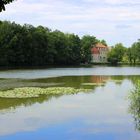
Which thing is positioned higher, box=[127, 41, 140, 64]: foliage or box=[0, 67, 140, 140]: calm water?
box=[127, 41, 140, 64]: foliage

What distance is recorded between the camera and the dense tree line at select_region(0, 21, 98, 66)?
99812mm

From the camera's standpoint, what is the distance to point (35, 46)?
110250 millimetres

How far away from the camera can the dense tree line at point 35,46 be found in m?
99.8

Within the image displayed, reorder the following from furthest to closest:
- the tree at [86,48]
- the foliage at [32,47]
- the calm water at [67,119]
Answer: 1. the tree at [86,48]
2. the foliage at [32,47]
3. the calm water at [67,119]

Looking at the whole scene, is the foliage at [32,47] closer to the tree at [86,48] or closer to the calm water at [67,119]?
the tree at [86,48]

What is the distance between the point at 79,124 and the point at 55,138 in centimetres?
315

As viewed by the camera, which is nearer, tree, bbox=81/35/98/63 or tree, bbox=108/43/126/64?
tree, bbox=81/35/98/63

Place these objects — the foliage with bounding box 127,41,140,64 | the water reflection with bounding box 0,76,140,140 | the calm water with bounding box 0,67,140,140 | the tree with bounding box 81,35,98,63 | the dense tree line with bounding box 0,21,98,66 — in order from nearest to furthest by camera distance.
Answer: the calm water with bounding box 0,67,140,140, the water reflection with bounding box 0,76,140,140, the dense tree line with bounding box 0,21,98,66, the tree with bounding box 81,35,98,63, the foliage with bounding box 127,41,140,64

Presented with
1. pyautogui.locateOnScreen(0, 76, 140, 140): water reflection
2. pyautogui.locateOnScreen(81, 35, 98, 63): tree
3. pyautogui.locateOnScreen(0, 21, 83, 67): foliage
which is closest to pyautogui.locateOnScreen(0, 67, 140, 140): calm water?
pyautogui.locateOnScreen(0, 76, 140, 140): water reflection

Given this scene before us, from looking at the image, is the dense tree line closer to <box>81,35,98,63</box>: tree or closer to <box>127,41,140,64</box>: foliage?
<box>81,35,98,63</box>: tree

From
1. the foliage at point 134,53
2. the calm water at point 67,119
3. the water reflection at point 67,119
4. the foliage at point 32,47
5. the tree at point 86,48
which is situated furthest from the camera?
the foliage at point 134,53

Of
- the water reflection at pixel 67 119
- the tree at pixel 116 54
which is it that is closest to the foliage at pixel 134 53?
the tree at pixel 116 54

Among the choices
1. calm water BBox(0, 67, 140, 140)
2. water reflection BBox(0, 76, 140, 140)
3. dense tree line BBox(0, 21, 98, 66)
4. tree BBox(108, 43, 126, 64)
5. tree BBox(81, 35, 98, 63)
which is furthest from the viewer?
tree BBox(108, 43, 126, 64)

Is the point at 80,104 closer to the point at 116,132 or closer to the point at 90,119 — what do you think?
the point at 90,119
